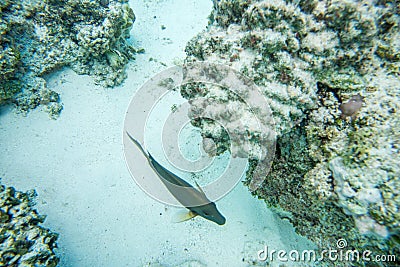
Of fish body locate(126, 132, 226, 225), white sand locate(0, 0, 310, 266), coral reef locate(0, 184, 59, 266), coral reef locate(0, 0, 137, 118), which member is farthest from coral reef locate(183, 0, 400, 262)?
coral reef locate(0, 0, 137, 118)

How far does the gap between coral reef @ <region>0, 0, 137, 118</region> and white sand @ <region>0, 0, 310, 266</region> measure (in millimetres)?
276

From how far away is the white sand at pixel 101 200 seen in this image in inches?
127

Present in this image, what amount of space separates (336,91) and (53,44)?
197 inches

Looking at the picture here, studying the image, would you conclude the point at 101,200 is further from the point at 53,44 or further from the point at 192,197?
the point at 53,44

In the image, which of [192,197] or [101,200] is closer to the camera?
[192,197]

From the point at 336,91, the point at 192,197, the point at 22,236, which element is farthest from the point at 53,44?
the point at 336,91

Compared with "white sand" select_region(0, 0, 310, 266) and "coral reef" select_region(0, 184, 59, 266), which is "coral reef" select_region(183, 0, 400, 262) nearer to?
"white sand" select_region(0, 0, 310, 266)

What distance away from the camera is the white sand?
323 centimetres

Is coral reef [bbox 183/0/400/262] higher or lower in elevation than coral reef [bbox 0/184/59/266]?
higher

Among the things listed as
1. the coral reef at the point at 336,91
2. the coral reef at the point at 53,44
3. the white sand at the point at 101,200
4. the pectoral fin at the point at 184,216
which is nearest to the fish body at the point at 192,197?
the pectoral fin at the point at 184,216

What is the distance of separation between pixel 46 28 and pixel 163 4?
114 inches

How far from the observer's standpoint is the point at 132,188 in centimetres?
370

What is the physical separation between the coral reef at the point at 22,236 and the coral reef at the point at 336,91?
8.79 ft

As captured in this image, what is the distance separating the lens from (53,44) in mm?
4312
